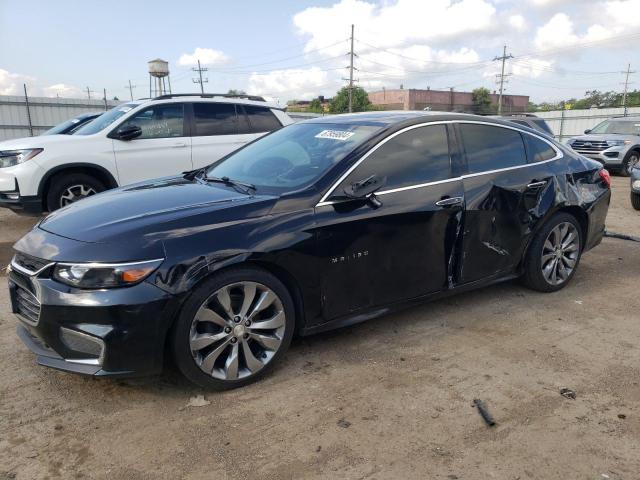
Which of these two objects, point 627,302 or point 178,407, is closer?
point 178,407

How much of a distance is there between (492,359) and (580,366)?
56 cm

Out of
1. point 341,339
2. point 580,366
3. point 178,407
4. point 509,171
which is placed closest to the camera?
point 178,407

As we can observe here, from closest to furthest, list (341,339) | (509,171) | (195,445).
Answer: (195,445)
(341,339)
(509,171)

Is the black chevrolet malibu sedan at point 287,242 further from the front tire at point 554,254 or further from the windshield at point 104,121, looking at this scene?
the windshield at point 104,121

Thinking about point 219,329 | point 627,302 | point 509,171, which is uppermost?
point 509,171

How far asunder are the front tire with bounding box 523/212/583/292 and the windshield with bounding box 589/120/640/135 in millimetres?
13777

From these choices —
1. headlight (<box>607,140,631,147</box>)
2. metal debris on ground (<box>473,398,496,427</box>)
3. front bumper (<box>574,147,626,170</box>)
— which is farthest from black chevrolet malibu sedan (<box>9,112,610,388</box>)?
headlight (<box>607,140,631,147</box>)

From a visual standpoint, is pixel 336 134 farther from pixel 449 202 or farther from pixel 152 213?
pixel 152 213

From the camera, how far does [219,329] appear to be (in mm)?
3025

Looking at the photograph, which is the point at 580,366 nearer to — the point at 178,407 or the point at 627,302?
the point at 627,302

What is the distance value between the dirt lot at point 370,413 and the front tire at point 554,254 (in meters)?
0.62

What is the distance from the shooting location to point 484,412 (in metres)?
2.91

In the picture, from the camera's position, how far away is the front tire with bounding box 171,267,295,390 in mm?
2908

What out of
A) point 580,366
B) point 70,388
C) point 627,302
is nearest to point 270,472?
point 70,388
